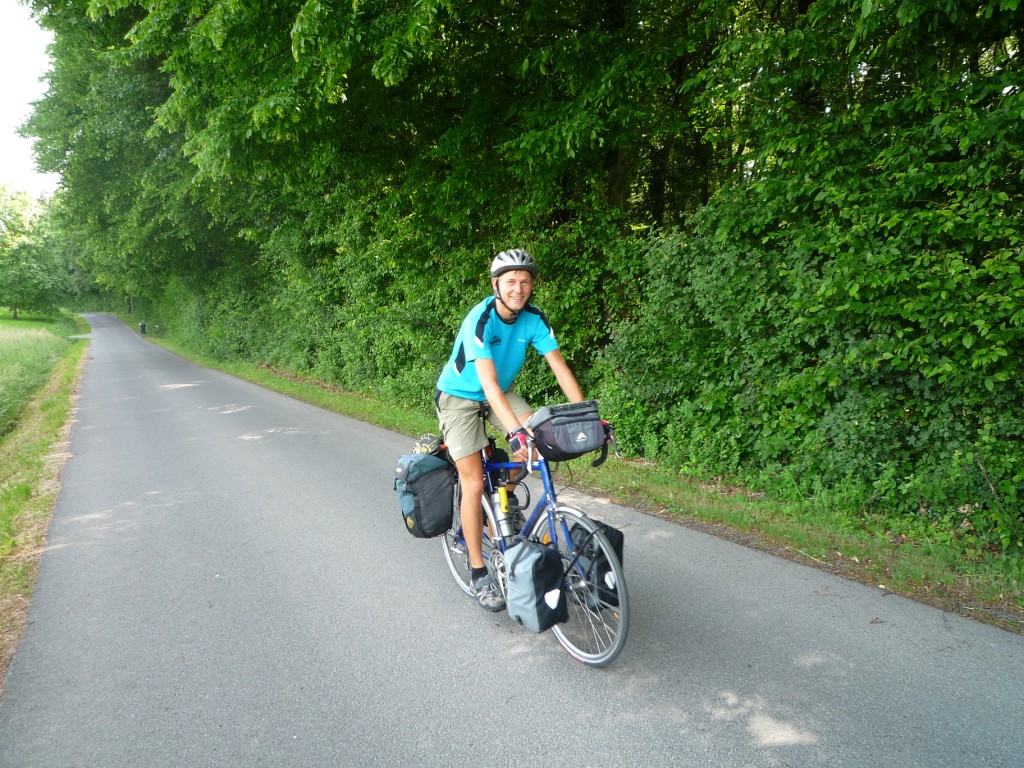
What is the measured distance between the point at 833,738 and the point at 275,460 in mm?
6940

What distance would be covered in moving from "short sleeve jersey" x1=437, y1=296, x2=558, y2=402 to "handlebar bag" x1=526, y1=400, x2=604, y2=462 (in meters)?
0.53

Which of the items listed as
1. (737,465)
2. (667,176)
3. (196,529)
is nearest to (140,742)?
(196,529)

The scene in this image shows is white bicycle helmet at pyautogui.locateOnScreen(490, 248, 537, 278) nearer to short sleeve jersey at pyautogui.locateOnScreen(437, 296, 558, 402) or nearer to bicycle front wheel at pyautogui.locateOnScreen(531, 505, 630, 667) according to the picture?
short sleeve jersey at pyautogui.locateOnScreen(437, 296, 558, 402)

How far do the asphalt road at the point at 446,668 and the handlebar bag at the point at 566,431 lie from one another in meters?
1.16

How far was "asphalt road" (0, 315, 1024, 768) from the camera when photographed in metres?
2.58

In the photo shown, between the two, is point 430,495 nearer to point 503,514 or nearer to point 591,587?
point 503,514

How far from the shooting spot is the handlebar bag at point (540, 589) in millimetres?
2965

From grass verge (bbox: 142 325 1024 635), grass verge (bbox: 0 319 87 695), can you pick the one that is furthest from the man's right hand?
grass verge (bbox: 0 319 87 695)

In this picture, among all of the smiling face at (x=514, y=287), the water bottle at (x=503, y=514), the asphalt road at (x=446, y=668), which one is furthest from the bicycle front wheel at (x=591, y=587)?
the smiling face at (x=514, y=287)

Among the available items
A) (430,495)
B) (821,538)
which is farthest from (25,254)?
(821,538)

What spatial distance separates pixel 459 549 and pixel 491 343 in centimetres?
148

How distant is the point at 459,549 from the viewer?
402 centimetres

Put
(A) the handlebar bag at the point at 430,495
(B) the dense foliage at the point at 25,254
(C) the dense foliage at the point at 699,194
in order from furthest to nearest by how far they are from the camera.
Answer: (B) the dense foliage at the point at 25,254
(C) the dense foliage at the point at 699,194
(A) the handlebar bag at the point at 430,495

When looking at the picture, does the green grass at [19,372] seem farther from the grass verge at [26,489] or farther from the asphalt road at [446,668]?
the asphalt road at [446,668]
